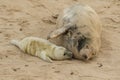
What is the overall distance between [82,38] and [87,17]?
0.58m

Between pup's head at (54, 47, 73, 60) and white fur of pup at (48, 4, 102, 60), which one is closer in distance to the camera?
pup's head at (54, 47, 73, 60)

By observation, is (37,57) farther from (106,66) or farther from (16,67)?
(106,66)

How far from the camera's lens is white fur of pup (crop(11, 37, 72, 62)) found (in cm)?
596

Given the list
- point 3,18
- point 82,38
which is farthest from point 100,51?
point 3,18

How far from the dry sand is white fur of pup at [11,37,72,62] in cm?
8

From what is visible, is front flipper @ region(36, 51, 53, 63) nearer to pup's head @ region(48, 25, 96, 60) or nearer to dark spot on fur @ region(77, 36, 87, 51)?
pup's head @ region(48, 25, 96, 60)

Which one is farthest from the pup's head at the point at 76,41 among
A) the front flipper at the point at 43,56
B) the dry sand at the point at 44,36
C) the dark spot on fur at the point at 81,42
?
the front flipper at the point at 43,56

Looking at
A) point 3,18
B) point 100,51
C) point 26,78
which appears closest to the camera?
point 26,78

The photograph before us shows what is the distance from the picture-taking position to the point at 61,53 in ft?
19.5

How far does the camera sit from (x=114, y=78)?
557 cm

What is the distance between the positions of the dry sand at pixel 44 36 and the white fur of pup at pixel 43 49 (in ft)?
0.27

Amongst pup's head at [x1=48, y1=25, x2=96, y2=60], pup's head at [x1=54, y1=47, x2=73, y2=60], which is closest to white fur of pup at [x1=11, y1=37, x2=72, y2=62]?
pup's head at [x1=54, y1=47, x2=73, y2=60]

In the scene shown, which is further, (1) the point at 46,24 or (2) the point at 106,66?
(1) the point at 46,24

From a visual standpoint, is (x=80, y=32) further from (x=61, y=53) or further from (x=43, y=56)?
(x=43, y=56)
